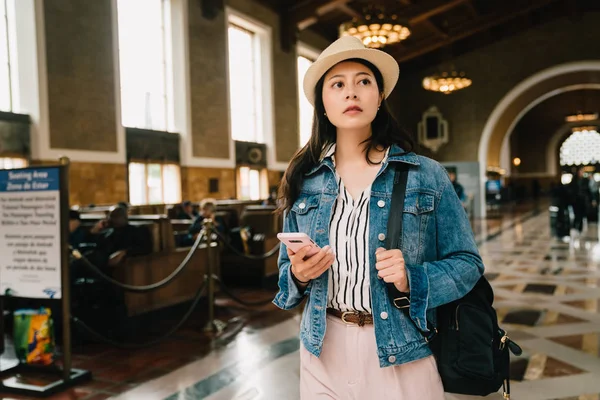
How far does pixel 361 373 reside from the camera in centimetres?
140

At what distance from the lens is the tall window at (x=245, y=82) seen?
16172mm

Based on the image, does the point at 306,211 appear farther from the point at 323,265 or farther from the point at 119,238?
the point at 119,238

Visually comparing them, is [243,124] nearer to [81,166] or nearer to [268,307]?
[81,166]

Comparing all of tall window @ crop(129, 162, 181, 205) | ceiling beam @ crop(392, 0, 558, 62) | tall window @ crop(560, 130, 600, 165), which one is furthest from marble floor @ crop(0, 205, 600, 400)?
tall window @ crop(560, 130, 600, 165)

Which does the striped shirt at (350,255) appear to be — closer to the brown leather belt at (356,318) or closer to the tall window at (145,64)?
the brown leather belt at (356,318)

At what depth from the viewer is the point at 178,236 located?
7363mm

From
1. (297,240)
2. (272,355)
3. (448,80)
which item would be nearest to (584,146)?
(448,80)

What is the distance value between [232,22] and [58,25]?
6472mm

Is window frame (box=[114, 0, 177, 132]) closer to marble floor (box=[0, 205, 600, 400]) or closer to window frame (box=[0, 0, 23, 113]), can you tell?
window frame (box=[0, 0, 23, 113])

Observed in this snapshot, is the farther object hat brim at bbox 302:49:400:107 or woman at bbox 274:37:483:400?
hat brim at bbox 302:49:400:107

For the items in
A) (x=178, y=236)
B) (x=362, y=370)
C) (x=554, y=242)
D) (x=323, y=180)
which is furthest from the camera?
(x=554, y=242)

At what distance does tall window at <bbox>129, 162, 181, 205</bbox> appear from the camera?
12.6 metres

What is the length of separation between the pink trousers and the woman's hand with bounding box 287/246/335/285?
189 mm

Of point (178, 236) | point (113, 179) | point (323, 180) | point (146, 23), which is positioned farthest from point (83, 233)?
point (146, 23)
